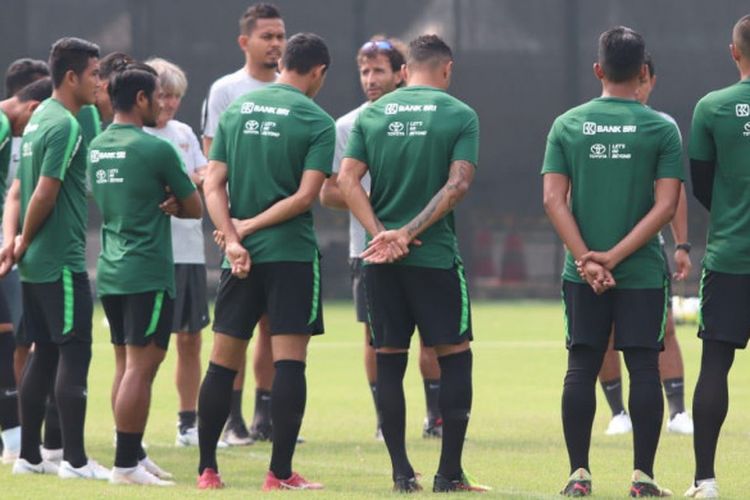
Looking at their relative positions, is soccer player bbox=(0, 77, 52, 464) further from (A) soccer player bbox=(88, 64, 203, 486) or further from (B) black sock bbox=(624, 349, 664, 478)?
(B) black sock bbox=(624, 349, 664, 478)

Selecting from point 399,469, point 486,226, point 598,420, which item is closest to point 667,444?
point 598,420

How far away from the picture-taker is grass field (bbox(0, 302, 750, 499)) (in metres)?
7.43

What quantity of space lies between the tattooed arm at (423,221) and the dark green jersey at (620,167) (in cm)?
46

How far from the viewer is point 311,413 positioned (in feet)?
35.6

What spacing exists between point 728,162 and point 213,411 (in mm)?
2468

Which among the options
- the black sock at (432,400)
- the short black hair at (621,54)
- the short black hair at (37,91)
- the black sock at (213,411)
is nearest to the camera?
the short black hair at (621,54)

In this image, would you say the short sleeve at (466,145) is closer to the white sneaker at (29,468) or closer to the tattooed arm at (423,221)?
the tattooed arm at (423,221)

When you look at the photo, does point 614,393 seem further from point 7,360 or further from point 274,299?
point 7,360

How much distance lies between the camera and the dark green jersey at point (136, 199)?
756 centimetres

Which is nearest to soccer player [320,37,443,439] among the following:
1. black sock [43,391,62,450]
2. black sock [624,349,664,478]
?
black sock [43,391,62,450]

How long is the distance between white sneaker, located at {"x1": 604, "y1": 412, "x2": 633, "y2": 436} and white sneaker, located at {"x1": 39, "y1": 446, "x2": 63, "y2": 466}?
317 cm

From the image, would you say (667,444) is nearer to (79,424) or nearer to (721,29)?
(79,424)

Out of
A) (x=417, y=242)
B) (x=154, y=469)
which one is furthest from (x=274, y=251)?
(x=154, y=469)

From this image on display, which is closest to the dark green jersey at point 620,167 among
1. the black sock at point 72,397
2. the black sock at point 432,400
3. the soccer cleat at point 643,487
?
the soccer cleat at point 643,487
